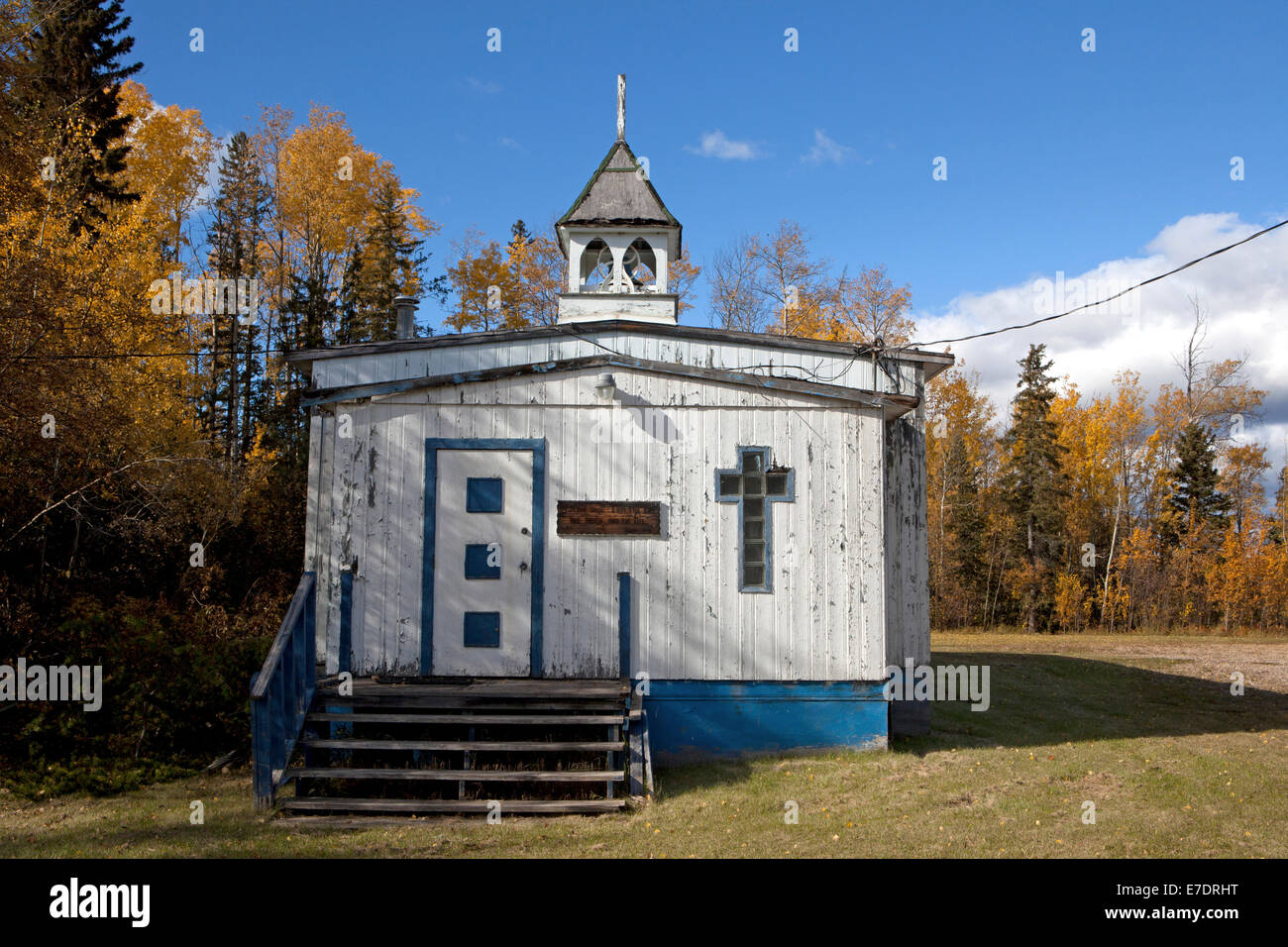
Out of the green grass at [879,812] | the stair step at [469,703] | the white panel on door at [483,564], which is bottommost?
the green grass at [879,812]

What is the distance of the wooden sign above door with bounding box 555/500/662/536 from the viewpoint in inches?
384

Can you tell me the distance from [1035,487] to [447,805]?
30656 millimetres

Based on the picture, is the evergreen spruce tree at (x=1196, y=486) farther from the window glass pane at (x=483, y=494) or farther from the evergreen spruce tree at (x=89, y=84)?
the evergreen spruce tree at (x=89, y=84)

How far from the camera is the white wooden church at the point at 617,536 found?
31.4 feet

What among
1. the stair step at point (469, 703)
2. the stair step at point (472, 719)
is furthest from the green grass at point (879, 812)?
the stair step at point (469, 703)

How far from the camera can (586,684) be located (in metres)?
9.27

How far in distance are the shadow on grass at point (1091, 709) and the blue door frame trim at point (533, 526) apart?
169 inches

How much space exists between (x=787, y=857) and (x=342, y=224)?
97.0 feet

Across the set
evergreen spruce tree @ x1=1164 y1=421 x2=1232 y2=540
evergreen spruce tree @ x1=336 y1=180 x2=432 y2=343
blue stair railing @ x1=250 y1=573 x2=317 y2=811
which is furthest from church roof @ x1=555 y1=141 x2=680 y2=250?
evergreen spruce tree @ x1=1164 y1=421 x2=1232 y2=540

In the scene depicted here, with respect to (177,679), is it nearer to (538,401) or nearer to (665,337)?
(538,401)

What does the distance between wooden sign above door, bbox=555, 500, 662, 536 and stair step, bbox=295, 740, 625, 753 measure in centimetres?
228

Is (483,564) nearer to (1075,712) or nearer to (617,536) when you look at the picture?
(617,536)

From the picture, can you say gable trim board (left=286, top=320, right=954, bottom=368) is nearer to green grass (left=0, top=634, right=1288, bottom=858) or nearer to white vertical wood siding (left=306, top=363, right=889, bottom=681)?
white vertical wood siding (left=306, top=363, right=889, bottom=681)

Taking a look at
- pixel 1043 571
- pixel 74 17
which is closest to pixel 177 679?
pixel 74 17
